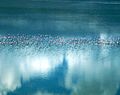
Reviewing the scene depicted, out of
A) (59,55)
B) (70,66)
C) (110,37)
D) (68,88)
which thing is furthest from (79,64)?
(110,37)

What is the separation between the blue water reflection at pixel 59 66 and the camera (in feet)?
76.7

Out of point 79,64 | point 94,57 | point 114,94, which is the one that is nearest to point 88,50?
point 94,57

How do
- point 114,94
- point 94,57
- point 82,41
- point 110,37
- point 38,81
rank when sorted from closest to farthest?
1. point 114,94
2. point 38,81
3. point 94,57
4. point 82,41
5. point 110,37

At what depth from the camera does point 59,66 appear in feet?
92.4

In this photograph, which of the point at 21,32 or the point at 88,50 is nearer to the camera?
the point at 88,50

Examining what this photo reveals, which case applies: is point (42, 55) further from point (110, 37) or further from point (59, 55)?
Answer: point (110, 37)

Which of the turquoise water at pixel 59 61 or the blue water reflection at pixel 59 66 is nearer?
the blue water reflection at pixel 59 66

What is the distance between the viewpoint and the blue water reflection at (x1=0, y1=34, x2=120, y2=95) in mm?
23391

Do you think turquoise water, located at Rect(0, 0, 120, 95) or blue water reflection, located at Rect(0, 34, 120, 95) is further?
turquoise water, located at Rect(0, 0, 120, 95)

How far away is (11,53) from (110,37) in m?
12.1

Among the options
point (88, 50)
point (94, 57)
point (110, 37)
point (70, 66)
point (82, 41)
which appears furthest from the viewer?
point (110, 37)

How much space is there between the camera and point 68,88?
23797 mm

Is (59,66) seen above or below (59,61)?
below

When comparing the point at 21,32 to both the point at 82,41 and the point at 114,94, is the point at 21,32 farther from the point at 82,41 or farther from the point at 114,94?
the point at 114,94
